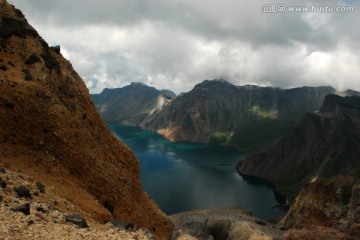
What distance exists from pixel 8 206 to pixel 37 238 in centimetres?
426

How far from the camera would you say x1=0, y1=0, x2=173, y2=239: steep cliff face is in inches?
1388

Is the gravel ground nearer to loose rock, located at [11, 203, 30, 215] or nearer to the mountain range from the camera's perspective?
the mountain range

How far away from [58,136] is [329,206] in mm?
66188

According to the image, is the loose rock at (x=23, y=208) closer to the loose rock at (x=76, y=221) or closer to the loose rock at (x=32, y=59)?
→ the loose rock at (x=76, y=221)

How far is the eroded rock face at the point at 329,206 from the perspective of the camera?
7338 centimetres

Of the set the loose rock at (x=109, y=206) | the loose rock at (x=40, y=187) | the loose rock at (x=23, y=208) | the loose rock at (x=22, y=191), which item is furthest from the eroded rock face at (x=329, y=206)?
the loose rock at (x=23, y=208)

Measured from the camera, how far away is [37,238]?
19594mm

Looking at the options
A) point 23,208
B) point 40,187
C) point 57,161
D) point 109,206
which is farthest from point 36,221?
point 109,206

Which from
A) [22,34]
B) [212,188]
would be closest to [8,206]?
[22,34]

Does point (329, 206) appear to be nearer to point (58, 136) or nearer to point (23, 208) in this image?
point (58, 136)

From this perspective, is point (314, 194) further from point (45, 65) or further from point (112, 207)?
point (45, 65)

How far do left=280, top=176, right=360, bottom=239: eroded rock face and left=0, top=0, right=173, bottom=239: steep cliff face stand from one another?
3970 cm

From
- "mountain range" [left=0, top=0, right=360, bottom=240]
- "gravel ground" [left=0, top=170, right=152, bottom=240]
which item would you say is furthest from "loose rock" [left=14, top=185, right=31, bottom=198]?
"gravel ground" [left=0, top=170, right=152, bottom=240]

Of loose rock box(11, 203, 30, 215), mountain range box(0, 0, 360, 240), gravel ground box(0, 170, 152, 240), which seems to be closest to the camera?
gravel ground box(0, 170, 152, 240)
